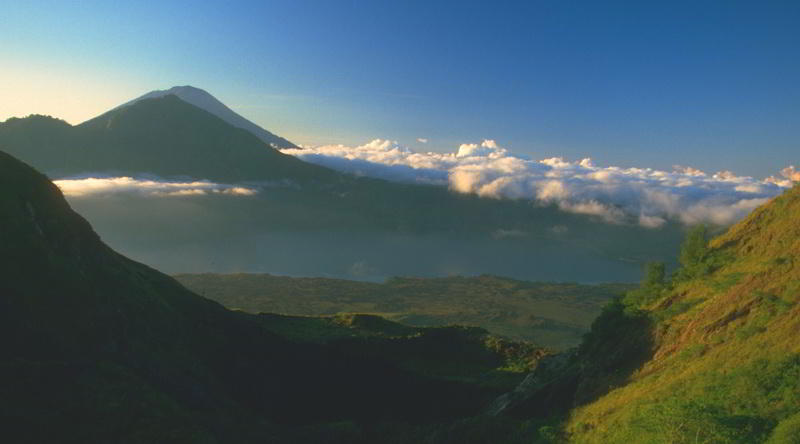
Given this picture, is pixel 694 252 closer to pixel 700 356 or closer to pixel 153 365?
pixel 700 356

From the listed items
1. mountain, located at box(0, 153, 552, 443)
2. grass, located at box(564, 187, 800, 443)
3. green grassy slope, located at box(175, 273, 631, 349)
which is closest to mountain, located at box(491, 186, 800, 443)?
grass, located at box(564, 187, 800, 443)

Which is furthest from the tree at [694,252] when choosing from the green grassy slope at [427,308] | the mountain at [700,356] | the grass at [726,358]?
the green grassy slope at [427,308]

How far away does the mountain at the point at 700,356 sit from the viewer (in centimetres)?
1767

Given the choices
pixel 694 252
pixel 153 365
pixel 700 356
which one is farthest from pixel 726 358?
pixel 153 365

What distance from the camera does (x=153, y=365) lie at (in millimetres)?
34719

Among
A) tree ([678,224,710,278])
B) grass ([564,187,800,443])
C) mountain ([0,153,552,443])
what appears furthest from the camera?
tree ([678,224,710,278])

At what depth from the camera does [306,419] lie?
136ft

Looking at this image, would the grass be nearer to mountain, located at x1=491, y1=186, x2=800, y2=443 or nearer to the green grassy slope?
mountain, located at x1=491, y1=186, x2=800, y2=443

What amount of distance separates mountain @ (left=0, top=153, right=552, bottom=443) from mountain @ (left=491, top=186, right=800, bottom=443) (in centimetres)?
1459

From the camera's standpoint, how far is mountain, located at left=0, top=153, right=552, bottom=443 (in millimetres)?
25453

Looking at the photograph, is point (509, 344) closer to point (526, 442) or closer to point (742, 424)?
point (526, 442)

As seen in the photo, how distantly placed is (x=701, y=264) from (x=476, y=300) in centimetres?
16914

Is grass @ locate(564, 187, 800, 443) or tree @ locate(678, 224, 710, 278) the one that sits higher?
tree @ locate(678, 224, 710, 278)

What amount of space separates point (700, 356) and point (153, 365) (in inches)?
1291
